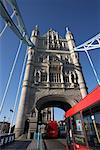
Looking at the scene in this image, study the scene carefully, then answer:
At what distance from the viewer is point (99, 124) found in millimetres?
3906

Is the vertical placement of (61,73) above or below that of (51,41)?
below

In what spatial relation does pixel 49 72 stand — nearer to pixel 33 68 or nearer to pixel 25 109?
pixel 33 68

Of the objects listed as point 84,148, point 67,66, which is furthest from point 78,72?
point 84,148

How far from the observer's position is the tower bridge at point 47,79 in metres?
23.8

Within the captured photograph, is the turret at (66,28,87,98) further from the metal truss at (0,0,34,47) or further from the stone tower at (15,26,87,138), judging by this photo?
the metal truss at (0,0,34,47)

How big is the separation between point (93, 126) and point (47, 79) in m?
24.5

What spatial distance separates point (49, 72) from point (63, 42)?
11558 millimetres

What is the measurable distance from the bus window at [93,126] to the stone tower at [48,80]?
1859 centimetres

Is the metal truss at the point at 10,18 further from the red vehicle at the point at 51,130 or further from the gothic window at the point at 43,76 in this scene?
the red vehicle at the point at 51,130

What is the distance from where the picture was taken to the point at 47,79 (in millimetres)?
28641

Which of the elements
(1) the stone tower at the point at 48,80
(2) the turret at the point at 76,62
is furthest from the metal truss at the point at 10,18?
(2) the turret at the point at 76,62

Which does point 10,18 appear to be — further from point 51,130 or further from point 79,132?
point 51,130

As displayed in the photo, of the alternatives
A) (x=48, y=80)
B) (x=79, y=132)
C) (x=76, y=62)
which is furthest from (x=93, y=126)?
(x=76, y=62)

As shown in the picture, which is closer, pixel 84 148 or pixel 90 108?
pixel 90 108
